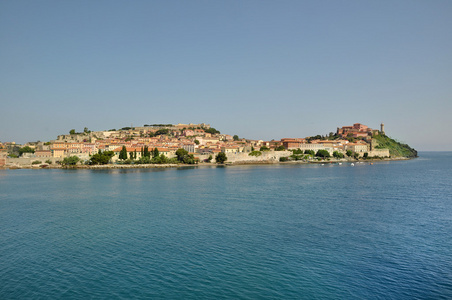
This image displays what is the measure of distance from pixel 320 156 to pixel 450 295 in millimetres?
65206

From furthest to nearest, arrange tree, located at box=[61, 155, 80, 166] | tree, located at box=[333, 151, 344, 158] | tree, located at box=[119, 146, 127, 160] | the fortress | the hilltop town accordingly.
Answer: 1. the fortress
2. tree, located at box=[333, 151, 344, 158]
3. the hilltop town
4. tree, located at box=[119, 146, 127, 160]
5. tree, located at box=[61, 155, 80, 166]

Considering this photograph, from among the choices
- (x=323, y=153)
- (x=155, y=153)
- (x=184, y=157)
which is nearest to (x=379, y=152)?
(x=323, y=153)

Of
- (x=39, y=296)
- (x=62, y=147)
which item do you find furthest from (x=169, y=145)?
(x=39, y=296)

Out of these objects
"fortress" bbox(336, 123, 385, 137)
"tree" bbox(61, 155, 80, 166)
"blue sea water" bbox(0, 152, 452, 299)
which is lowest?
"blue sea water" bbox(0, 152, 452, 299)

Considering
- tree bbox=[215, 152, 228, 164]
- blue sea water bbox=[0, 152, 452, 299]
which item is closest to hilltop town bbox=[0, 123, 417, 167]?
tree bbox=[215, 152, 228, 164]

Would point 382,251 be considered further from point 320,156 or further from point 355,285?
point 320,156

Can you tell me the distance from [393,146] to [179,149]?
62.9 metres

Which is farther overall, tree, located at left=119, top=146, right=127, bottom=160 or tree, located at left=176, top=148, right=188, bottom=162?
tree, located at left=176, top=148, right=188, bottom=162

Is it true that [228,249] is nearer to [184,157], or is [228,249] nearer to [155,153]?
[155,153]

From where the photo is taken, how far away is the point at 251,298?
6.74m

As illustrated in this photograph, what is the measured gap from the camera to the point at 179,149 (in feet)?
176

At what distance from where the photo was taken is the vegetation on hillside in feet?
279

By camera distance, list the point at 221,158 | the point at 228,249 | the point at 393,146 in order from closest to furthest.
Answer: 1. the point at 228,249
2. the point at 221,158
3. the point at 393,146

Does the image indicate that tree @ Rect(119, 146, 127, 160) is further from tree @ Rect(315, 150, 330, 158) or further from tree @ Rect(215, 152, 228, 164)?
tree @ Rect(315, 150, 330, 158)
